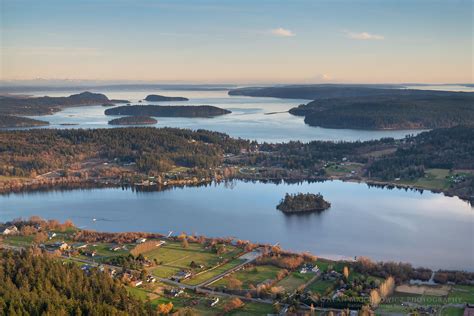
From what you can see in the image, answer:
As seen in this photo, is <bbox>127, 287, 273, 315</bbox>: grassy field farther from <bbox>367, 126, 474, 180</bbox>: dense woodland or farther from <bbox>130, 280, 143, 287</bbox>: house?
<bbox>367, 126, 474, 180</bbox>: dense woodland

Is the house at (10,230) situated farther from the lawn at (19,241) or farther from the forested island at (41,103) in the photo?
the forested island at (41,103)

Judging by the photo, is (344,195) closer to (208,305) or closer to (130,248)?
(130,248)

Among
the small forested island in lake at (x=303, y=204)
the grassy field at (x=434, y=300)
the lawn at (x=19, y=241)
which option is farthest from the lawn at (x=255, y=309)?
the small forested island in lake at (x=303, y=204)

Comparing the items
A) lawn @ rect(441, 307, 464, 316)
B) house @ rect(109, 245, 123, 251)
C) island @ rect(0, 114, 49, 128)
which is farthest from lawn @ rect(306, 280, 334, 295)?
Result: island @ rect(0, 114, 49, 128)

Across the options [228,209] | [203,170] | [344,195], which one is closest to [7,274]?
[228,209]

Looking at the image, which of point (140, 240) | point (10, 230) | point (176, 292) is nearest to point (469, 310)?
point (176, 292)
